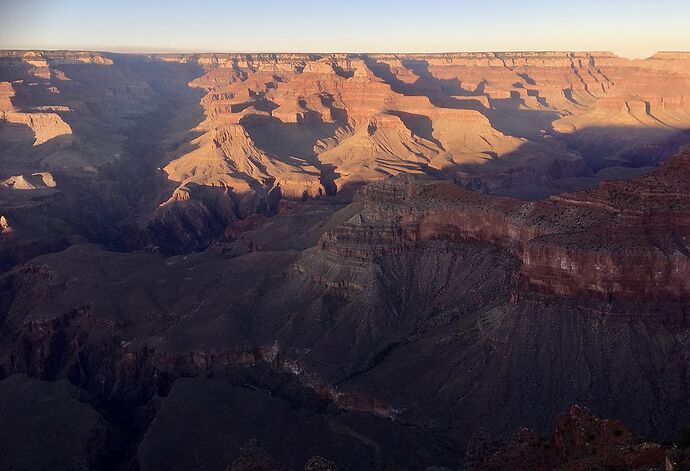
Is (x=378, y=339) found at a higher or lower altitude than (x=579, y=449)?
lower

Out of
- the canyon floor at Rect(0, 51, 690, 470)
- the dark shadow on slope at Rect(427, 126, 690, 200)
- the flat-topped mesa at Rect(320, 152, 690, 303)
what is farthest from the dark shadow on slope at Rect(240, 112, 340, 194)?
the flat-topped mesa at Rect(320, 152, 690, 303)

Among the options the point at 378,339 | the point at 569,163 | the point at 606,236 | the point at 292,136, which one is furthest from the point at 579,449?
the point at 292,136

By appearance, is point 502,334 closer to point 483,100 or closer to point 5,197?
point 5,197

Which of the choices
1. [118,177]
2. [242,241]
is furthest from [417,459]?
[118,177]

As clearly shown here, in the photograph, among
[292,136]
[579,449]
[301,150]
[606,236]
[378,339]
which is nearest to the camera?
[579,449]

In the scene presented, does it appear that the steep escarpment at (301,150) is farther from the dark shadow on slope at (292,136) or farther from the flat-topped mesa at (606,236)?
the flat-topped mesa at (606,236)

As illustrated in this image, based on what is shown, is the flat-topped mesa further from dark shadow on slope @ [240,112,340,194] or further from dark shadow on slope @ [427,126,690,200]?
dark shadow on slope @ [240,112,340,194]

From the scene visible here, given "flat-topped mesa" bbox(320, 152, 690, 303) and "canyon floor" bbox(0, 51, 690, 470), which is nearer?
"canyon floor" bbox(0, 51, 690, 470)

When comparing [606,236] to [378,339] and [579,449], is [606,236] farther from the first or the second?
[579,449]

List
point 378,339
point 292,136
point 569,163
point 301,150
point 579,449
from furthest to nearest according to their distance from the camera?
point 292,136
point 301,150
point 569,163
point 378,339
point 579,449

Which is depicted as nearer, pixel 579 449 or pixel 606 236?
pixel 579 449

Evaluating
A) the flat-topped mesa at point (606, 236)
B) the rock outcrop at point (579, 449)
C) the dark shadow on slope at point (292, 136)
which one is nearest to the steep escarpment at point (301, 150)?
the dark shadow on slope at point (292, 136)
